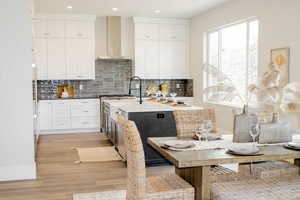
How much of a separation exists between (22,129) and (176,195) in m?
2.62

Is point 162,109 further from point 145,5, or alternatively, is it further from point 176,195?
point 145,5

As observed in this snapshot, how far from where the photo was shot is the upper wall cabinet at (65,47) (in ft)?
25.6

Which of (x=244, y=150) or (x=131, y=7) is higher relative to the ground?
(x=131, y=7)

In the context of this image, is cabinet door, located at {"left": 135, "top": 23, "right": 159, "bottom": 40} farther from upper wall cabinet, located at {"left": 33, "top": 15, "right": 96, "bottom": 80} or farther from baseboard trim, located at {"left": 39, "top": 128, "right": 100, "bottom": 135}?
Result: baseboard trim, located at {"left": 39, "top": 128, "right": 100, "bottom": 135}

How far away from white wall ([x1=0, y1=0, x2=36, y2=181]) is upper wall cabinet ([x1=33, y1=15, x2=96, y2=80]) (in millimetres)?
3589

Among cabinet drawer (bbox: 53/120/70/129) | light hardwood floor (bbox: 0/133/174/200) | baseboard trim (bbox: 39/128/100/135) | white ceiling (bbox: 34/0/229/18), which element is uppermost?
white ceiling (bbox: 34/0/229/18)

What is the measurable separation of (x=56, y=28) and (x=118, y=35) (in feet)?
4.87

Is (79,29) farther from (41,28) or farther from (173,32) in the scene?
(173,32)

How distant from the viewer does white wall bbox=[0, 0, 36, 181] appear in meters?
4.20

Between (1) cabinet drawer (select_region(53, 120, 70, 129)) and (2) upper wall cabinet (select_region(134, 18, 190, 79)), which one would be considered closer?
(1) cabinet drawer (select_region(53, 120, 70, 129))

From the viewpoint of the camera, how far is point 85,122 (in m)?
8.03

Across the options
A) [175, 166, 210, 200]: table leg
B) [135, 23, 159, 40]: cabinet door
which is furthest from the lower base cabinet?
[175, 166, 210, 200]: table leg

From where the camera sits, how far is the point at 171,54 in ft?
28.3

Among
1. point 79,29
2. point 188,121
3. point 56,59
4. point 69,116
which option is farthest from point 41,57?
point 188,121
